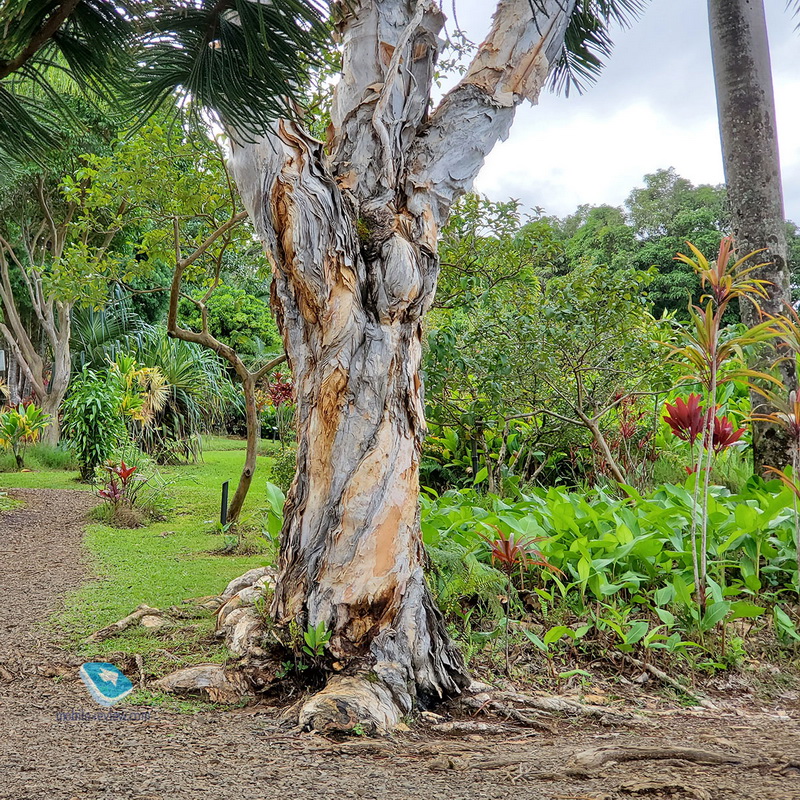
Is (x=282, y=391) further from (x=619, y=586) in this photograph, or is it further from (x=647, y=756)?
(x=647, y=756)

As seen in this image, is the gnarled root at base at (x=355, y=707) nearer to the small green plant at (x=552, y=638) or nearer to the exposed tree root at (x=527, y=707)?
the exposed tree root at (x=527, y=707)

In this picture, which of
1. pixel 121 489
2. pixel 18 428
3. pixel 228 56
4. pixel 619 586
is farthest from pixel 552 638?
pixel 18 428

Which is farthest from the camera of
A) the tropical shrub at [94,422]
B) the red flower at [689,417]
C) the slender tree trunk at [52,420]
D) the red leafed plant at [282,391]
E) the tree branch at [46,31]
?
the slender tree trunk at [52,420]

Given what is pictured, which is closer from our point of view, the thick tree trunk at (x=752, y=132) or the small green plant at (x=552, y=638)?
the small green plant at (x=552, y=638)

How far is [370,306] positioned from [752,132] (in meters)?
3.26

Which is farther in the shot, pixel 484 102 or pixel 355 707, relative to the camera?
pixel 484 102

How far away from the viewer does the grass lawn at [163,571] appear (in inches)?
126

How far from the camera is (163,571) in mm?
4711

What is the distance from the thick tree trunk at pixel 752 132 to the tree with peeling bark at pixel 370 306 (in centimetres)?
207

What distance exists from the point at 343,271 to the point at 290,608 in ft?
4.22

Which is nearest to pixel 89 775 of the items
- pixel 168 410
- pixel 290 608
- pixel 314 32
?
pixel 290 608

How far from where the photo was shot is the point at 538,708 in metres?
2.48

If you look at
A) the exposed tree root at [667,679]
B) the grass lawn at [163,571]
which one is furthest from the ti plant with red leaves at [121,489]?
the exposed tree root at [667,679]

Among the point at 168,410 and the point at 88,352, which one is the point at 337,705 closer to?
the point at 168,410
